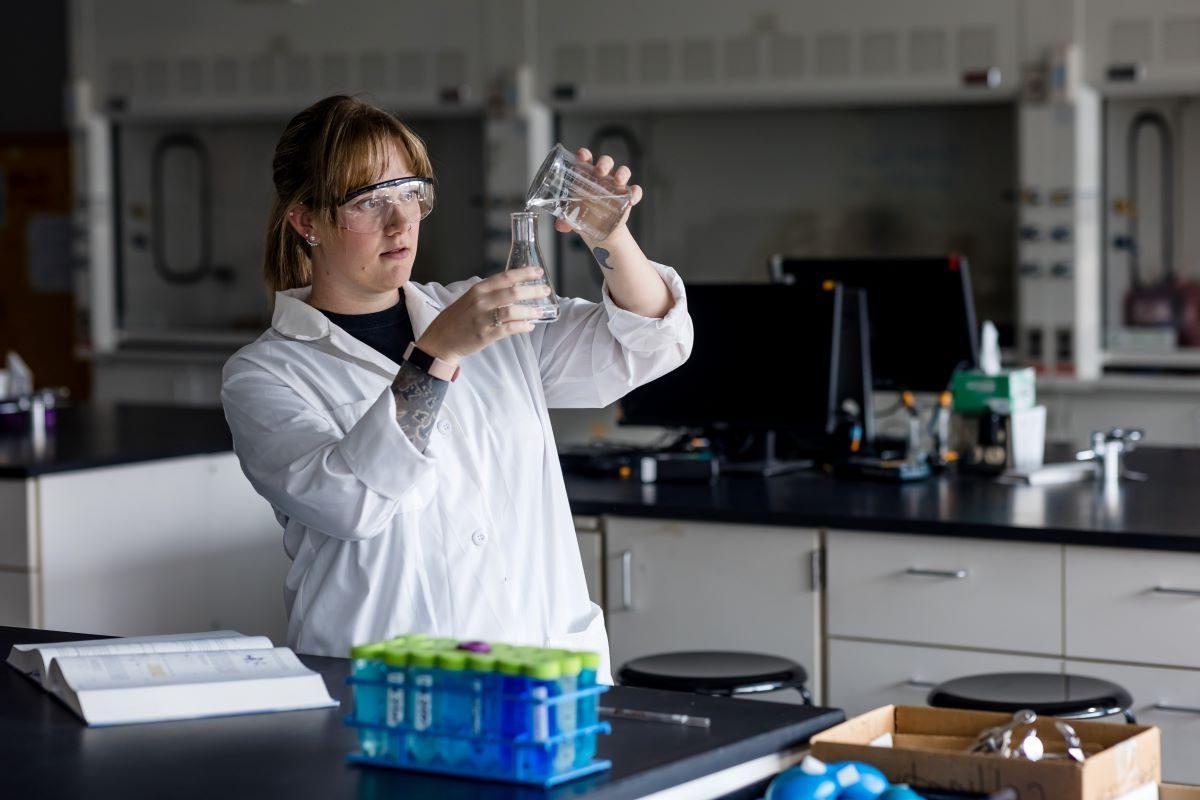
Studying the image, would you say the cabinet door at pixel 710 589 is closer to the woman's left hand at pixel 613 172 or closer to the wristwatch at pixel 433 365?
the woman's left hand at pixel 613 172

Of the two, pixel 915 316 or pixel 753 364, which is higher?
pixel 915 316

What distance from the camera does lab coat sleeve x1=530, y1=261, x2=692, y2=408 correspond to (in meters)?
2.02

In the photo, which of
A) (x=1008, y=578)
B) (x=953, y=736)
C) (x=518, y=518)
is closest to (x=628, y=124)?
(x=1008, y=578)

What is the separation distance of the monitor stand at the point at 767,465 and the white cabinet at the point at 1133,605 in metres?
0.86

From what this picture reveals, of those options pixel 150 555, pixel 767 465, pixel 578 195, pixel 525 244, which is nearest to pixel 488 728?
pixel 525 244

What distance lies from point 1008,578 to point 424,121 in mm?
4601

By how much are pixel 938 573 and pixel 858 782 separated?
1.55 meters

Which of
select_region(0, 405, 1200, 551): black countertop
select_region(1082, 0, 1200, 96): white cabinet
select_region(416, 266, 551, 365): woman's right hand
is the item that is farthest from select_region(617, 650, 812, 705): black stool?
select_region(1082, 0, 1200, 96): white cabinet

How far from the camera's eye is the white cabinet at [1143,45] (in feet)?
17.6

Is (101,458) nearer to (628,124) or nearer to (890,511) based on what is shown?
(890,511)

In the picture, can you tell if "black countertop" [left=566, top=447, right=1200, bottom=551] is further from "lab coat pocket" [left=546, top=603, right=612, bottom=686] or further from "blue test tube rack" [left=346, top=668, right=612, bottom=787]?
"blue test tube rack" [left=346, top=668, right=612, bottom=787]

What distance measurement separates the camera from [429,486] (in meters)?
1.85

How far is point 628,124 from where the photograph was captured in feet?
21.2

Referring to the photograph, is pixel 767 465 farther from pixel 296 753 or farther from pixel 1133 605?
pixel 296 753
